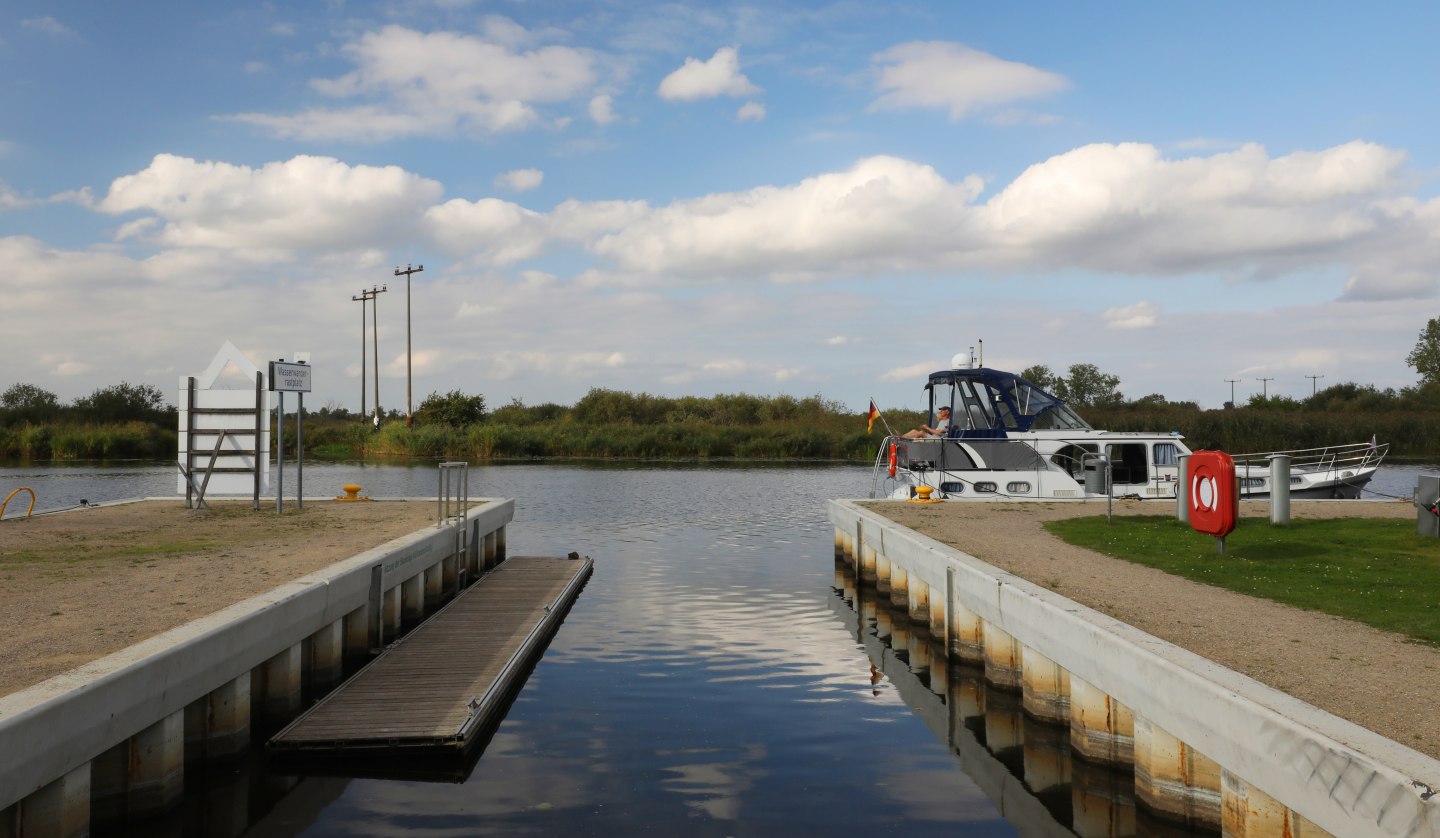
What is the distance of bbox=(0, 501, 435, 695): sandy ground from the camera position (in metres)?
8.73

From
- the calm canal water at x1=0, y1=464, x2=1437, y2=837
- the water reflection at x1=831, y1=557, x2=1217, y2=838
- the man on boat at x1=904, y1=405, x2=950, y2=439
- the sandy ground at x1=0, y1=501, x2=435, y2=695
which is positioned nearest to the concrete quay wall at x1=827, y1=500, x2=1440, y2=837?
the water reflection at x1=831, y1=557, x2=1217, y2=838

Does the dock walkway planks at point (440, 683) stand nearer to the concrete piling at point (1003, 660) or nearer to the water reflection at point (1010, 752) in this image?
the water reflection at point (1010, 752)

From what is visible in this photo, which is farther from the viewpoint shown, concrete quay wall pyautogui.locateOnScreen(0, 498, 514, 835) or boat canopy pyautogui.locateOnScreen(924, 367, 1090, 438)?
boat canopy pyautogui.locateOnScreen(924, 367, 1090, 438)

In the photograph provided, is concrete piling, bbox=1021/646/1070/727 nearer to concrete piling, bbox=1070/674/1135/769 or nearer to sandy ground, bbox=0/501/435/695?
concrete piling, bbox=1070/674/1135/769

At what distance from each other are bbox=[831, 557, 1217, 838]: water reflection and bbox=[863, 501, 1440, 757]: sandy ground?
1.32m

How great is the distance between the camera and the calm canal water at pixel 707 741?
324 inches

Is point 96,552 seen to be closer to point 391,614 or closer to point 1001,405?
point 391,614

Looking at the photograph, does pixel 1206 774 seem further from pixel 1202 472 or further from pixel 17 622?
pixel 17 622

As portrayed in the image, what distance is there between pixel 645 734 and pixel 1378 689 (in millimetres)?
6235

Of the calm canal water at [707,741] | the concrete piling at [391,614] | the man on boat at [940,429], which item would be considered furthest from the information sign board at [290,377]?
the man on boat at [940,429]

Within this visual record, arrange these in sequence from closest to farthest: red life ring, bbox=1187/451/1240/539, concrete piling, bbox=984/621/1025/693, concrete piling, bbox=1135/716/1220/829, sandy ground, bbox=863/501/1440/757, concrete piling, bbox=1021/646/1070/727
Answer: sandy ground, bbox=863/501/1440/757 < concrete piling, bbox=1135/716/1220/829 < concrete piling, bbox=1021/646/1070/727 < concrete piling, bbox=984/621/1025/693 < red life ring, bbox=1187/451/1240/539

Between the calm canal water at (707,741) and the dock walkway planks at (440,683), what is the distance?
356mm

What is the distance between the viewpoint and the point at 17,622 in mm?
9344

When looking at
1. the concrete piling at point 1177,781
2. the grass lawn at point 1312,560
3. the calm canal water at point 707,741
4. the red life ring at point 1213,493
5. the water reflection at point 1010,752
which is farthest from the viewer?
the red life ring at point 1213,493
